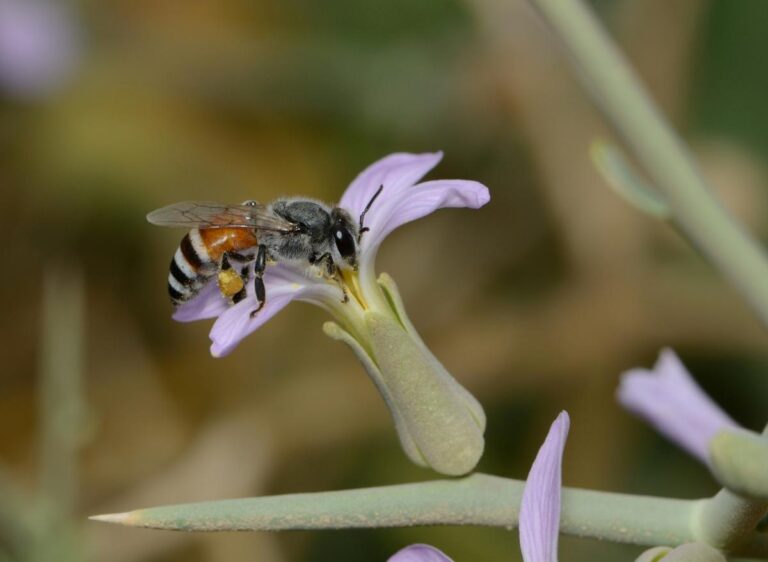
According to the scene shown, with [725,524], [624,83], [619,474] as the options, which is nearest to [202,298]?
[624,83]

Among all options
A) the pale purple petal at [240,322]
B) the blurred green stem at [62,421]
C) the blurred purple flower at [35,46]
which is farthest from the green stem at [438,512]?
the blurred purple flower at [35,46]

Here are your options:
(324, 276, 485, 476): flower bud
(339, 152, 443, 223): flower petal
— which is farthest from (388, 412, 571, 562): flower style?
(339, 152, 443, 223): flower petal

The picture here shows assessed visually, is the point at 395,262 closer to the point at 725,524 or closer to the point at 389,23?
the point at 389,23

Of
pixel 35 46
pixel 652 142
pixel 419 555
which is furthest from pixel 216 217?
pixel 35 46

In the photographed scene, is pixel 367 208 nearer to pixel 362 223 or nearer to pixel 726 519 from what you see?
pixel 362 223

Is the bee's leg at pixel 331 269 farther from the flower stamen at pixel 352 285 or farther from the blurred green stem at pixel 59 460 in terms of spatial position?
the blurred green stem at pixel 59 460
